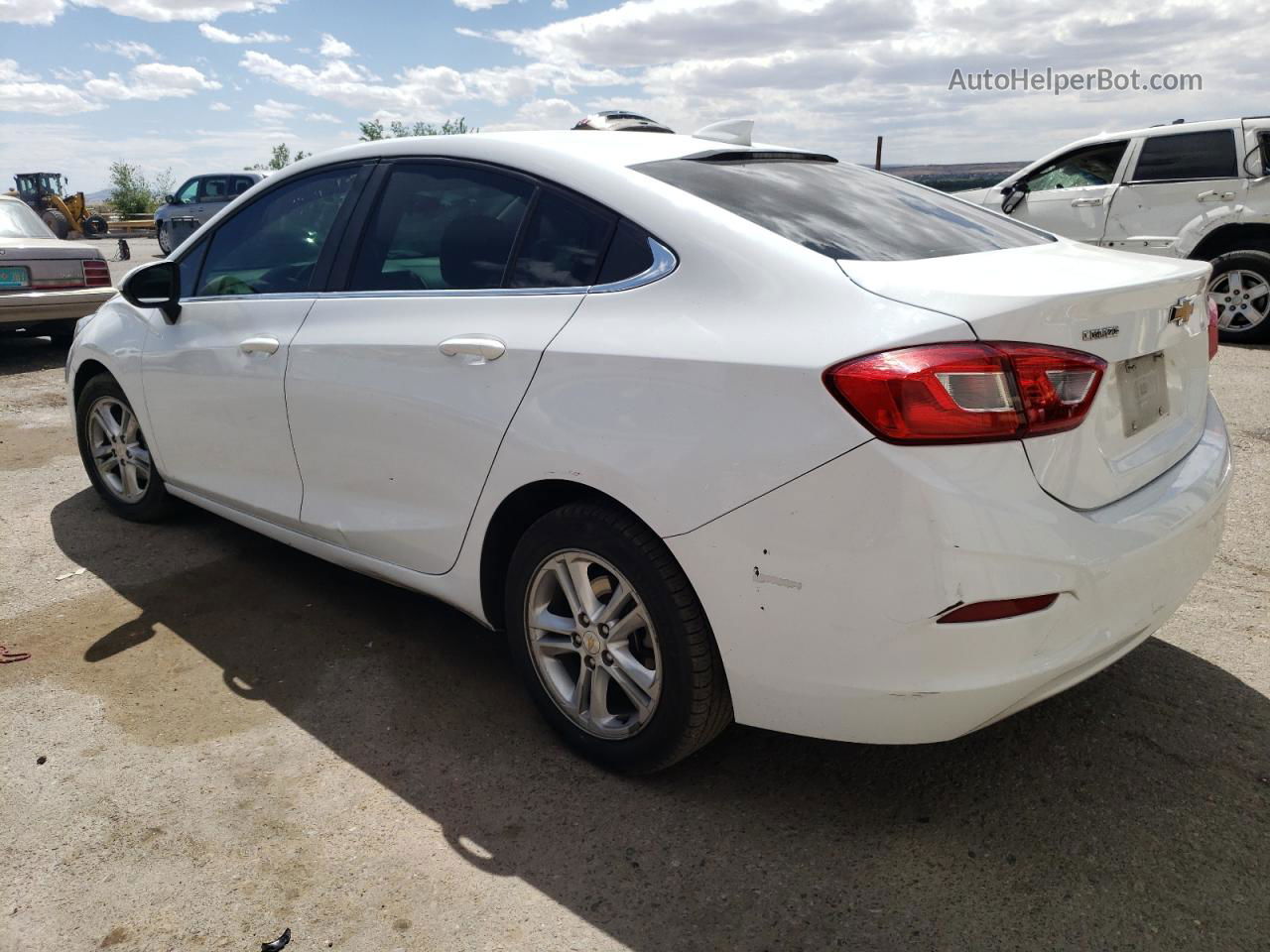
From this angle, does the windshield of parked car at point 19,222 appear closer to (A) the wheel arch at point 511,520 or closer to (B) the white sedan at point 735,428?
(B) the white sedan at point 735,428

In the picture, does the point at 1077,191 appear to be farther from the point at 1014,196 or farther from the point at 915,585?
the point at 915,585

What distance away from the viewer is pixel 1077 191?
9898 mm

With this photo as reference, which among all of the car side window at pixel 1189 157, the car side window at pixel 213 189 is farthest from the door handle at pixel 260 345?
the car side window at pixel 213 189

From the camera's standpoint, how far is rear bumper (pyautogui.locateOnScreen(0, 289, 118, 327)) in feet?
29.1

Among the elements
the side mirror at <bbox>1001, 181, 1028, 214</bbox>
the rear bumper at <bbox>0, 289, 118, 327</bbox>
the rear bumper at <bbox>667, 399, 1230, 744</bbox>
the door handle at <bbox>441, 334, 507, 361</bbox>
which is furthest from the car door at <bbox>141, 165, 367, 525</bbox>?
the side mirror at <bbox>1001, 181, 1028, 214</bbox>

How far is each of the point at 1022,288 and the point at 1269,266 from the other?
8.00 meters

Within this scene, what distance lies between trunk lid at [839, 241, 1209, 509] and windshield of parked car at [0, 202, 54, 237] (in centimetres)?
946

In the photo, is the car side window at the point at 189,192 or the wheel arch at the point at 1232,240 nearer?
the wheel arch at the point at 1232,240

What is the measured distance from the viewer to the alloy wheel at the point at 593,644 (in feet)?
8.56

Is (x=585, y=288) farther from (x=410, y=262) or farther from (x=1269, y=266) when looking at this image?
(x=1269, y=266)

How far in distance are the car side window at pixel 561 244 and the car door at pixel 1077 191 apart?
8318mm

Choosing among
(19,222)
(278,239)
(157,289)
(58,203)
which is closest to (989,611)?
(278,239)

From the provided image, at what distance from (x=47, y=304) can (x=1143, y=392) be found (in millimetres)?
9312

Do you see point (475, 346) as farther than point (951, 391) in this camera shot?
Yes
